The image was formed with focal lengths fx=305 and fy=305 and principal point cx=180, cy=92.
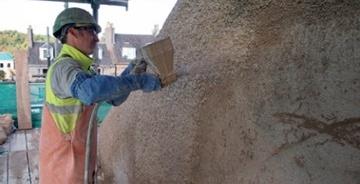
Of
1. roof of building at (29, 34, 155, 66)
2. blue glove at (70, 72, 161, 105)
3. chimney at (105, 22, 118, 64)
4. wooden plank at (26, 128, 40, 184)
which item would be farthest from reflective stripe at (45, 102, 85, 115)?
chimney at (105, 22, 118, 64)

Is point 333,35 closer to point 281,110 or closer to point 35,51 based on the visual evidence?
point 281,110

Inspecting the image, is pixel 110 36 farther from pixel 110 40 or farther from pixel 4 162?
pixel 4 162

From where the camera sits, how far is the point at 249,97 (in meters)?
1.42

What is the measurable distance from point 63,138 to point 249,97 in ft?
4.16

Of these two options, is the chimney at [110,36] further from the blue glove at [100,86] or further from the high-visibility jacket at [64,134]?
the blue glove at [100,86]

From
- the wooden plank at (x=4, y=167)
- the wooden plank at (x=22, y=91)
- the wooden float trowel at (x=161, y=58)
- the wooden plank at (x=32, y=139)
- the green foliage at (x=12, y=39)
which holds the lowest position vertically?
the wooden plank at (x=4, y=167)

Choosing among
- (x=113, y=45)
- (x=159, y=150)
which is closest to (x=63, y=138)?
(x=159, y=150)

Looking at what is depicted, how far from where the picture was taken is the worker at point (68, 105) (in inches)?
70.4

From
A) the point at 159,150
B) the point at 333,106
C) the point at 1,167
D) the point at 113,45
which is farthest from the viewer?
the point at 113,45

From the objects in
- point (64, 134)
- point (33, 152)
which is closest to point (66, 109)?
point (64, 134)

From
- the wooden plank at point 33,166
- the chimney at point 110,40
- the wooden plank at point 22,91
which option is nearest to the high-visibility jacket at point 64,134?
the wooden plank at point 33,166

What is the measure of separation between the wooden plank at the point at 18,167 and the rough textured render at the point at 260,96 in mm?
2688

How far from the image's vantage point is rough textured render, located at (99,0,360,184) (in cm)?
106

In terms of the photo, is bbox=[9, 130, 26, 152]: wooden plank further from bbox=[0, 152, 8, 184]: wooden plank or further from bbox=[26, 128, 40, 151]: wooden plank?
bbox=[0, 152, 8, 184]: wooden plank
